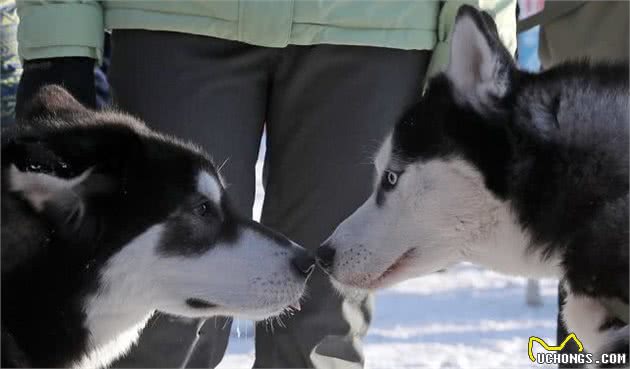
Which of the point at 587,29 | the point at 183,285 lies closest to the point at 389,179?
the point at 183,285

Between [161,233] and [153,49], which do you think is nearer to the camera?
[161,233]

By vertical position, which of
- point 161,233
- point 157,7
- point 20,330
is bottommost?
point 20,330

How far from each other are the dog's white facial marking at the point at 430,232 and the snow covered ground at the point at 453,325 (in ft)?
4.36

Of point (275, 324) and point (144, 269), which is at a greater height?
point (144, 269)

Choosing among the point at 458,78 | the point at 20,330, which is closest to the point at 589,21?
the point at 458,78

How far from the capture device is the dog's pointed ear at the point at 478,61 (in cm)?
188

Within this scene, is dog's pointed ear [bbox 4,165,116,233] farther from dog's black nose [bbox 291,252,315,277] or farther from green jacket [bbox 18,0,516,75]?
green jacket [bbox 18,0,516,75]

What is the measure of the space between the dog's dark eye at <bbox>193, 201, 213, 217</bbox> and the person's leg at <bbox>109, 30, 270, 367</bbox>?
290 mm

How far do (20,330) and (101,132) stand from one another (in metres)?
0.45

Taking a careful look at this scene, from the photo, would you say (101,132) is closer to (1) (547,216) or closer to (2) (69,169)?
(2) (69,169)

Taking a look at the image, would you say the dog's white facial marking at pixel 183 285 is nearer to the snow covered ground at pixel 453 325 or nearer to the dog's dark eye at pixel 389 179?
the dog's dark eye at pixel 389 179

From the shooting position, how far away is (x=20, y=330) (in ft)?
5.80

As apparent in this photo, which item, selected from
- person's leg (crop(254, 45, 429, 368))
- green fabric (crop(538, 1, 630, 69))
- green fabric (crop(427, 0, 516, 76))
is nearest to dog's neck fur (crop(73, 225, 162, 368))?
person's leg (crop(254, 45, 429, 368))

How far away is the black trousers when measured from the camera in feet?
7.36
